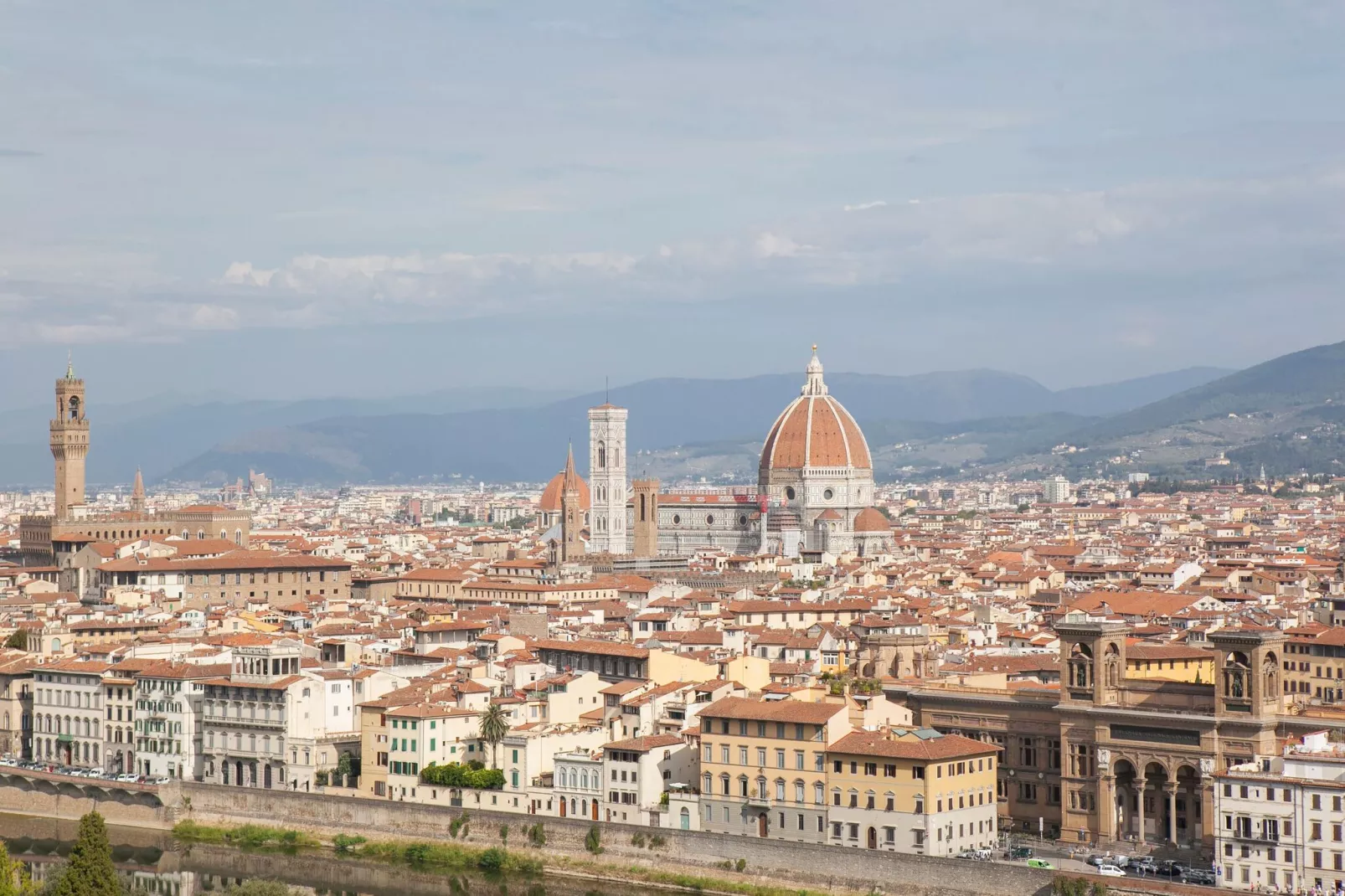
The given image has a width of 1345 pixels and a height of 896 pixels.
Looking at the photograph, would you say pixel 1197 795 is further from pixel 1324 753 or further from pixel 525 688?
pixel 525 688

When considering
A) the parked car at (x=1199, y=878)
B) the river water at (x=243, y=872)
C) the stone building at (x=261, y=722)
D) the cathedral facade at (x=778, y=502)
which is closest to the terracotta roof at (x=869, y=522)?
the cathedral facade at (x=778, y=502)

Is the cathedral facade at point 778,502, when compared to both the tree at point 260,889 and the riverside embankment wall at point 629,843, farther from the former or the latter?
the tree at point 260,889

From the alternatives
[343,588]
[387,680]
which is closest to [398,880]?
[387,680]

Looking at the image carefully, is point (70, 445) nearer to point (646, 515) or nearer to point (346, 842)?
point (646, 515)

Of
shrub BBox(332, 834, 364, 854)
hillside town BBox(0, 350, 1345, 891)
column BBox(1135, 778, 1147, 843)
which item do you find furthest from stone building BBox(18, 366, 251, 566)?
column BBox(1135, 778, 1147, 843)

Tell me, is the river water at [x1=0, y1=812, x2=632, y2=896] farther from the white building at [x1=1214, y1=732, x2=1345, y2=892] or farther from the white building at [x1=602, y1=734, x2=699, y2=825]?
the white building at [x1=1214, y1=732, x2=1345, y2=892]

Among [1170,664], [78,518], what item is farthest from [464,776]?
[78,518]
